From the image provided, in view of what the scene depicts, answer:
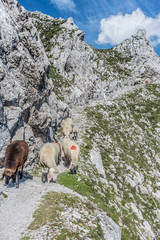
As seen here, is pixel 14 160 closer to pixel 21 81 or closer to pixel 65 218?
pixel 65 218

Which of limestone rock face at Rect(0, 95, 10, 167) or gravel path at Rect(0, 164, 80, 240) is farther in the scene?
limestone rock face at Rect(0, 95, 10, 167)

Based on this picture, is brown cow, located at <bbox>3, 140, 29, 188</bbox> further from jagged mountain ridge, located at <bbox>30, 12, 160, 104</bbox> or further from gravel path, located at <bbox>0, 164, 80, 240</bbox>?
jagged mountain ridge, located at <bbox>30, 12, 160, 104</bbox>

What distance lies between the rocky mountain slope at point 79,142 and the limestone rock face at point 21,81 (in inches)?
3.2

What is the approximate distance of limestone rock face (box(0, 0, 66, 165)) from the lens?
1432 cm

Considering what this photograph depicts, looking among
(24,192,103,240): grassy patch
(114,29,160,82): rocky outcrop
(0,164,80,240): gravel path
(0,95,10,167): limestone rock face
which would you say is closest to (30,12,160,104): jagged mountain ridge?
(114,29,160,82): rocky outcrop

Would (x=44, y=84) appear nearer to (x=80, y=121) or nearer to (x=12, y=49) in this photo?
(x=12, y=49)

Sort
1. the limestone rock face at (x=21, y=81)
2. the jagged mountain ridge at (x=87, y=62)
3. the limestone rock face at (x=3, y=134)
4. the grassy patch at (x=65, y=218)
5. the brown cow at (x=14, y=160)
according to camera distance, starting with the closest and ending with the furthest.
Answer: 1. the grassy patch at (x=65, y=218)
2. the brown cow at (x=14, y=160)
3. the limestone rock face at (x=3, y=134)
4. the limestone rock face at (x=21, y=81)
5. the jagged mountain ridge at (x=87, y=62)

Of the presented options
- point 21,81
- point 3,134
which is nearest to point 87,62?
point 21,81

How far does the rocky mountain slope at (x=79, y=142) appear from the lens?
8.79 m

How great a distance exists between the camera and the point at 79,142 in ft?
76.7

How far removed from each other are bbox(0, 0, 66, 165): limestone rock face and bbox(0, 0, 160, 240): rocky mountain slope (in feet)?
0.27

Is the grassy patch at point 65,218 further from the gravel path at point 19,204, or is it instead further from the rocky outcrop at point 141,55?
the rocky outcrop at point 141,55

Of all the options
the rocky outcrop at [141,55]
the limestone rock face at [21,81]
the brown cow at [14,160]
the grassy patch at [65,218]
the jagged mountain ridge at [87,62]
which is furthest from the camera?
the rocky outcrop at [141,55]

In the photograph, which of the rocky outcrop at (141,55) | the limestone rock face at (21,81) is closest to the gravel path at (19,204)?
the limestone rock face at (21,81)
